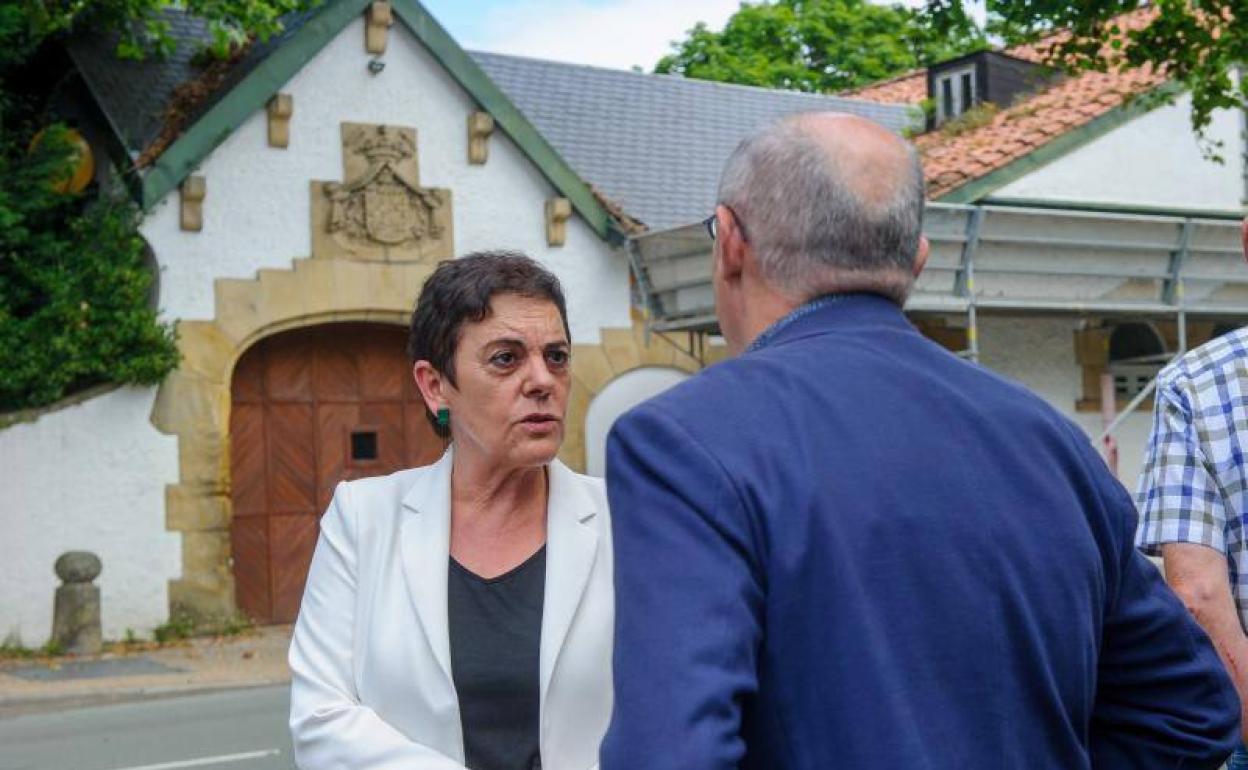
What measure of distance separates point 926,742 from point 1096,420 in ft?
63.4

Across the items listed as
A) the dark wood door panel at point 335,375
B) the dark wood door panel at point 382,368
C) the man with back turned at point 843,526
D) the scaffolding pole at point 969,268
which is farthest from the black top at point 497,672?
the scaffolding pole at point 969,268

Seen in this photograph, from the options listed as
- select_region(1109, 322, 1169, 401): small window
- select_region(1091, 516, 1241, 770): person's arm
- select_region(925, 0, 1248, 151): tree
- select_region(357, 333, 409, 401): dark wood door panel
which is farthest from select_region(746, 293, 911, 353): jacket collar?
select_region(1109, 322, 1169, 401): small window

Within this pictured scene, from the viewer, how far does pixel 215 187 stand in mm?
15281

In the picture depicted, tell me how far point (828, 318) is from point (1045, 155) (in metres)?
17.8

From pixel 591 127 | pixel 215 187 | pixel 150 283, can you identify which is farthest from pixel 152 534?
pixel 591 127

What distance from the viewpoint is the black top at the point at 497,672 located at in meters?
2.96

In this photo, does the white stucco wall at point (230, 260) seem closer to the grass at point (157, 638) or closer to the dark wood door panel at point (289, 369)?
the grass at point (157, 638)

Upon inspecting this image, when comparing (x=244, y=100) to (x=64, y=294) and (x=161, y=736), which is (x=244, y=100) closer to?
(x=64, y=294)

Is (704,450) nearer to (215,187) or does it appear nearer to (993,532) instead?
(993,532)

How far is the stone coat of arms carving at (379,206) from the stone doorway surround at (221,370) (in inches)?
6.6

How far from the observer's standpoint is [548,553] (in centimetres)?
314

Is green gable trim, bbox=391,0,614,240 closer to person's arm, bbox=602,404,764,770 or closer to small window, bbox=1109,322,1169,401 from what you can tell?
small window, bbox=1109,322,1169,401

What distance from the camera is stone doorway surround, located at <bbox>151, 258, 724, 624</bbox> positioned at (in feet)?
48.7

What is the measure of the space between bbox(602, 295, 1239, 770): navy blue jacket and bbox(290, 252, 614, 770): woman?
3.75 ft
